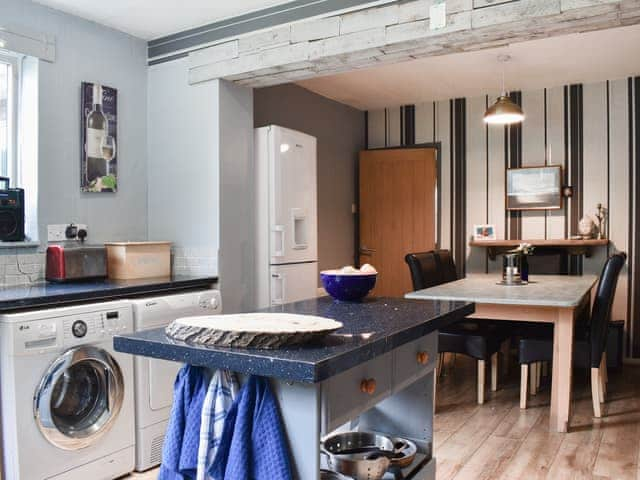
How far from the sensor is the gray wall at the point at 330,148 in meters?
4.93

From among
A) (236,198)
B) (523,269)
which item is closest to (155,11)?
(236,198)

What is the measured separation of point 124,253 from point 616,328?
3732 millimetres

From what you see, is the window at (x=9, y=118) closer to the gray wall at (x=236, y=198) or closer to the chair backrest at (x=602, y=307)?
the gray wall at (x=236, y=198)

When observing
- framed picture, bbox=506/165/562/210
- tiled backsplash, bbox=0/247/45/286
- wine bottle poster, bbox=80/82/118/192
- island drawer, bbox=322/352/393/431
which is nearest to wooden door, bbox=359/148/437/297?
framed picture, bbox=506/165/562/210

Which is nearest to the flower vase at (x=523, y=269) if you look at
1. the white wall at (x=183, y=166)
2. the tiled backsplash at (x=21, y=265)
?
the white wall at (x=183, y=166)

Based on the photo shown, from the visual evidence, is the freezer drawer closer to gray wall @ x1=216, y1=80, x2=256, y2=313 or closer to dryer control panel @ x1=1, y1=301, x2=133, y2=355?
gray wall @ x1=216, y1=80, x2=256, y2=313

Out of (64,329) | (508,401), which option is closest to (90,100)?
(64,329)

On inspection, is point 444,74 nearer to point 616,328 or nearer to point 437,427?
point 616,328

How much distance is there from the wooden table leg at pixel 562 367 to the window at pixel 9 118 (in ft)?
10.5

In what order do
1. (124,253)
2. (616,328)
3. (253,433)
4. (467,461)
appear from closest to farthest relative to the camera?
(253,433), (467,461), (124,253), (616,328)

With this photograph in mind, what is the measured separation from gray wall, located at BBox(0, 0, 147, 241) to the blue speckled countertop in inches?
82.9

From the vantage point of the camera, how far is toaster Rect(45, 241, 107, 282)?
3.09 meters

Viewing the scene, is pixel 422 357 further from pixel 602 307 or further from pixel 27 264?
pixel 27 264

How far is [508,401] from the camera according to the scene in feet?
12.7
